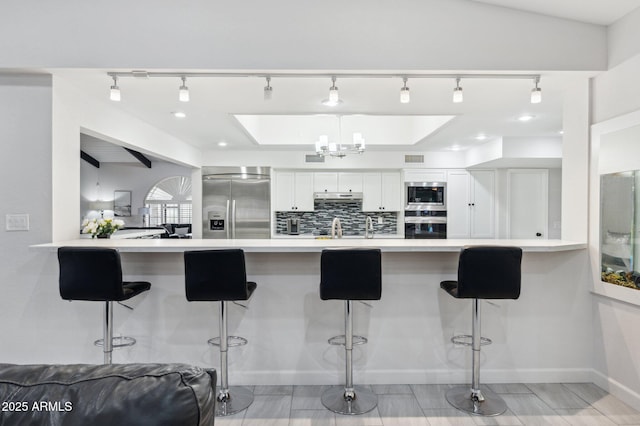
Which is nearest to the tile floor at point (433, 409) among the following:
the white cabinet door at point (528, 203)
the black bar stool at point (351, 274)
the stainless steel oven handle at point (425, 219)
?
the black bar stool at point (351, 274)

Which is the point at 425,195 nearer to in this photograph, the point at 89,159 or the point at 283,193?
the point at 283,193

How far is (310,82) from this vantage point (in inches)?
107

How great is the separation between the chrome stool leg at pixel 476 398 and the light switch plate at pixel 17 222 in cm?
311

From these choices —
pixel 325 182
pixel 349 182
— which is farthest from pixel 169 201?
pixel 349 182

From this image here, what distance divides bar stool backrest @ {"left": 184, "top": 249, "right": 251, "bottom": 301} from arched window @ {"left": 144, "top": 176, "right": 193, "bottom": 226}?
7741 millimetres

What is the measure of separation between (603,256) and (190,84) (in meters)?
3.27

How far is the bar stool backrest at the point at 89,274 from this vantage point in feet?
6.87

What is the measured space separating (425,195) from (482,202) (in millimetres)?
923

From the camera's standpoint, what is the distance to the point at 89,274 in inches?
83.4

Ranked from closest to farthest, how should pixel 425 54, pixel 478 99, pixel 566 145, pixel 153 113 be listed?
1. pixel 425 54
2. pixel 566 145
3. pixel 478 99
4. pixel 153 113

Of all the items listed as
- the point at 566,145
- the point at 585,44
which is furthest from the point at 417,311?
the point at 585,44

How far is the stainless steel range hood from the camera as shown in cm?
619

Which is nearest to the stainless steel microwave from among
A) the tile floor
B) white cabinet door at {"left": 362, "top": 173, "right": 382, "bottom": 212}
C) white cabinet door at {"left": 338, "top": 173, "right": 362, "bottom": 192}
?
white cabinet door at {"left": 362, "top": 173, "right": 382, "bottom": 212}

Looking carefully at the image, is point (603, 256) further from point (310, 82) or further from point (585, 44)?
point (310, 82)
